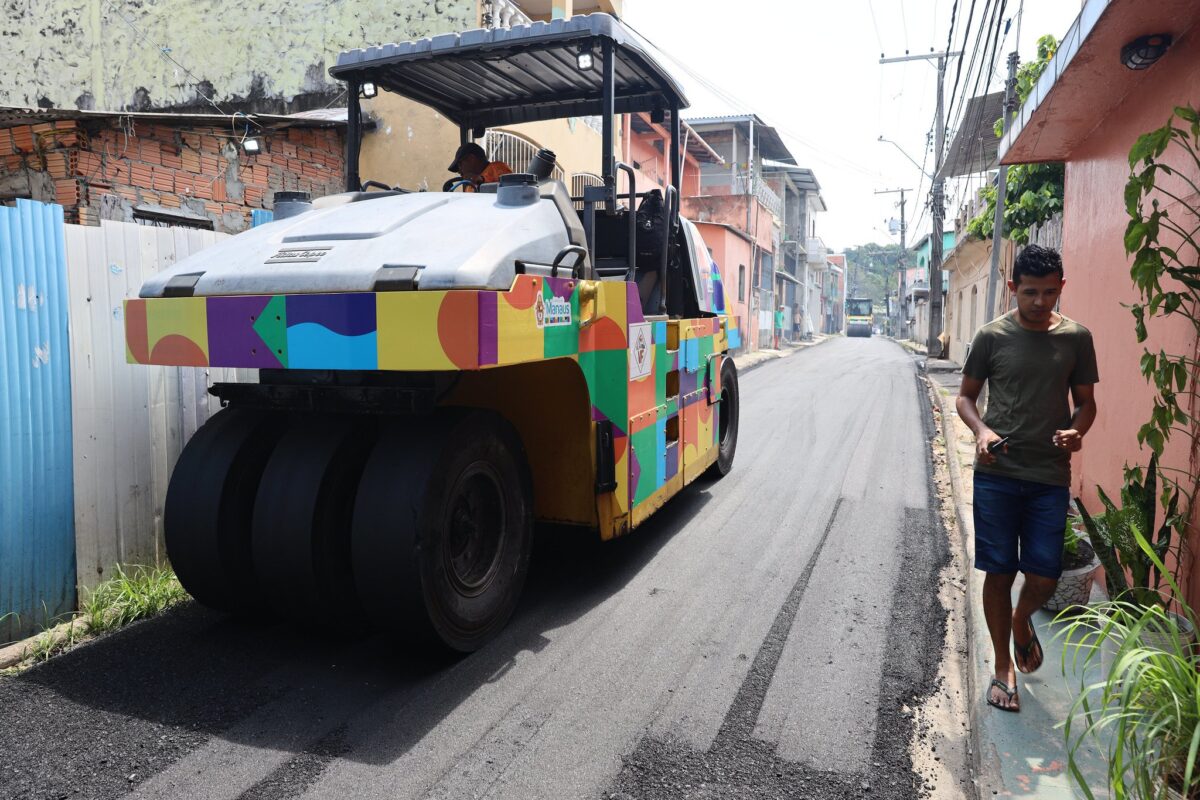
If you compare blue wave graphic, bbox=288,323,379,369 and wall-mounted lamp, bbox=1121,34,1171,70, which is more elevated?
wall-mounted lamp, bbox=1121,34,1171,70

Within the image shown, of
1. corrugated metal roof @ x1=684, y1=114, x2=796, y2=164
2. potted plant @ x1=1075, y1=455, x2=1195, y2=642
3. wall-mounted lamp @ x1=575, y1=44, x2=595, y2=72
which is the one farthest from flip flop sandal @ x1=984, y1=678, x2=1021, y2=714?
corrugated metal roof @ x1=684, y1=114, x2=796, y2=164

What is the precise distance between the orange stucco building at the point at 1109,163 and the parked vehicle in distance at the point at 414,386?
2.32 m

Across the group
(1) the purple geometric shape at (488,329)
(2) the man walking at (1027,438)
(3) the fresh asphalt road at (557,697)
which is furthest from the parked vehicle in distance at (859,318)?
(1) the purple geometric shape at (488,329)

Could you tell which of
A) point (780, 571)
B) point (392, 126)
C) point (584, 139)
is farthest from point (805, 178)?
point (780, 571)

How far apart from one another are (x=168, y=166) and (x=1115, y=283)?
892 centimetres

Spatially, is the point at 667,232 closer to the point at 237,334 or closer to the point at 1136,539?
the point at 237,334

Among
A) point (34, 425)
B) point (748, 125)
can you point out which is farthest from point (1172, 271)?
point (748, 125)

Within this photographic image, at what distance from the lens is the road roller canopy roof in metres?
4.54

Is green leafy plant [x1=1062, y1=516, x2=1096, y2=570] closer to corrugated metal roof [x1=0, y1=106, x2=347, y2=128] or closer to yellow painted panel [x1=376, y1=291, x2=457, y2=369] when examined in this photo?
yellow painted panel [x1=376, y1=291, x2=457, y2=369]

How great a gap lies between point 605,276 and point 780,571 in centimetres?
214

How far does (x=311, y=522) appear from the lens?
11.5ft

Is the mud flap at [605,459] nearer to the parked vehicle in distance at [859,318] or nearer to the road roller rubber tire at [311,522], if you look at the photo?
the road roller rubber tire at [311,522]

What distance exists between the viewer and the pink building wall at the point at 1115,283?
369cm

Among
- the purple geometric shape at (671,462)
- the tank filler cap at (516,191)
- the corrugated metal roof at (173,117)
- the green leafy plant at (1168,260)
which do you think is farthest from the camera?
the corrugated metal roof at (173,117)
